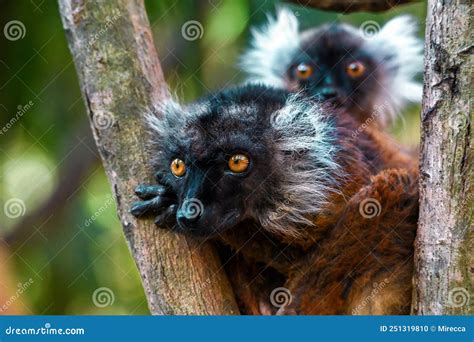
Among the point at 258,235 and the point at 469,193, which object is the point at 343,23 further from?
the point at 469,193

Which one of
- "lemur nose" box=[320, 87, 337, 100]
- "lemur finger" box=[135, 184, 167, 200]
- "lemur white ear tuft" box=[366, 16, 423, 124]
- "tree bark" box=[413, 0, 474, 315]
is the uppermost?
"lemur white ear tuft" box=[366, 16, 423, 124]

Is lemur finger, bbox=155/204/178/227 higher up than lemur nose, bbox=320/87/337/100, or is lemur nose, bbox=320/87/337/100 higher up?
lemur nose, bbox=320/87/337/100

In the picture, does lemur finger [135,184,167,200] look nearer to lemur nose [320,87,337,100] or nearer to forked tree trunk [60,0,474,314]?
forked tree trunk [60,0,474,314]

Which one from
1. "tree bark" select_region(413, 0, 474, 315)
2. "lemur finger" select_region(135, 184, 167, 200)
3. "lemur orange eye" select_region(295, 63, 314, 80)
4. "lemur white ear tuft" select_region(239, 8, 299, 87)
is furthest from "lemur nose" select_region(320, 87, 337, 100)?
"tree bark" select_region(413, 0, 474, 315)

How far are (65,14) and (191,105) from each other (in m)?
1.20

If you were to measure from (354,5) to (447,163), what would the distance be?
2.88m

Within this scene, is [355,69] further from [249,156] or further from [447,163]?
[447,163]

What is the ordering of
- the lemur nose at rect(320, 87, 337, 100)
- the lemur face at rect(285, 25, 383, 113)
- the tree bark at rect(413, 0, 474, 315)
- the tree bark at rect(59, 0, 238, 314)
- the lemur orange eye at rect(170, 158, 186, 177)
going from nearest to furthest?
the tree bark at rect(413, 0, 474, 315)
the tree bark at rect(59, 0, 238, 314)
the lemur orange eye at rect(170, 158, 186, 177)
the lemur nose at rect(320, 87, 337, 100)
the lemur face at rect(285, 25, 383, 113)

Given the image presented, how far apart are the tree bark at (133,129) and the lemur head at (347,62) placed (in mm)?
2688

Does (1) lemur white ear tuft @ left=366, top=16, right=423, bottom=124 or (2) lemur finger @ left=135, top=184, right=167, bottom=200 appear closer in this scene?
(2) lemur finger @ left=135, top=184, right=167, bottom=200

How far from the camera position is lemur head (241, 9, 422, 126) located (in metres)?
7.66

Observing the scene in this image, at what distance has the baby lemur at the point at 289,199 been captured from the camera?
4.75m

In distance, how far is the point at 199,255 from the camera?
185 inches

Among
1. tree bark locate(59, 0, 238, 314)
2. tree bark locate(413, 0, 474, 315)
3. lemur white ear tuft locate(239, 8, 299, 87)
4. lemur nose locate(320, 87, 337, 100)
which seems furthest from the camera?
lemur white ear tuft locate(239, 8, 299, 87)
